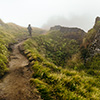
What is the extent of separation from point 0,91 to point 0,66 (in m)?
2.32

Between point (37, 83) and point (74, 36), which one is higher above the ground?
point (74, 36)

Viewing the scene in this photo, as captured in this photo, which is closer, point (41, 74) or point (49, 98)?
point (49, 98)

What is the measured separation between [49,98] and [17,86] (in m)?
1.95

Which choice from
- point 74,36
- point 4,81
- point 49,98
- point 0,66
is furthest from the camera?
point 74,36

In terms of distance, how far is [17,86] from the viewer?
3.76 m

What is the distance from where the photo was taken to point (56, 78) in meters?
4.35

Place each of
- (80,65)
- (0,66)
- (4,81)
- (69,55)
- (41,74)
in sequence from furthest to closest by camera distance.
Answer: (69,55) < (80,65) < (0,66) < (41,74) < (4,81)

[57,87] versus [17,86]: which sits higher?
[57,87]

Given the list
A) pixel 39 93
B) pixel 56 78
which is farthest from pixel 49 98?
pixel 56 78

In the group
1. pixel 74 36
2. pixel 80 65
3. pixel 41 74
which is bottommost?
pixel 80 65

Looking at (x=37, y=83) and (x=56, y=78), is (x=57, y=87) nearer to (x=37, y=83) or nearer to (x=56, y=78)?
(x=56, y=78)

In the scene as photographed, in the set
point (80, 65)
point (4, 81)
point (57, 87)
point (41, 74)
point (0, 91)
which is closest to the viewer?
point (0, 91)

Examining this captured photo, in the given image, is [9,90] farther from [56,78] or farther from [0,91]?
[56,78]

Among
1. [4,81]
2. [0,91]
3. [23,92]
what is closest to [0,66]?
[4,81]
